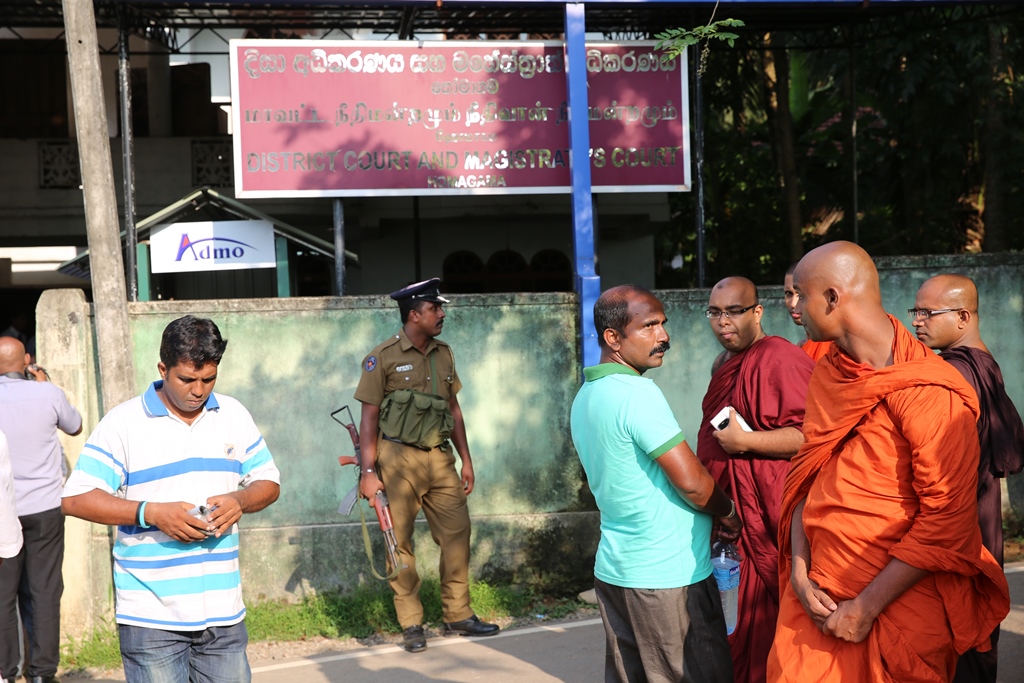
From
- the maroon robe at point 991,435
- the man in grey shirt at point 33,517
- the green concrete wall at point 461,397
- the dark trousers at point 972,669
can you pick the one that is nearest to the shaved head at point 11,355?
the man in grey shirt at point 33,517

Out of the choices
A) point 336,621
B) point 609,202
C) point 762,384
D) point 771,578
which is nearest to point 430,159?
point 336,621

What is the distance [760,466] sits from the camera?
441cm

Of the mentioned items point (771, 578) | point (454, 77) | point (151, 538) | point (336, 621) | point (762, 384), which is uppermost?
point (454, 77)

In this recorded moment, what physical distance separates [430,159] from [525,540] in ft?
8.92

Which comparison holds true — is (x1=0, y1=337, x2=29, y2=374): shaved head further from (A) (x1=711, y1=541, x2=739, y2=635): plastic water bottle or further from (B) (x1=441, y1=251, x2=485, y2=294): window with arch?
(B) (x1=441, y1=251, x2=485, y2=294): window with arch

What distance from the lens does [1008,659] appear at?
5.23 meters

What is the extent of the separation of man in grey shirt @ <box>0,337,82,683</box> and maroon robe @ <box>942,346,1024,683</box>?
4600mm

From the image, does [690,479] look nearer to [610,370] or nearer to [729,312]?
[610,370]

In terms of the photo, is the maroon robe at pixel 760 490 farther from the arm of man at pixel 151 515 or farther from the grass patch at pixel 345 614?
the grass patch at pixel 345 614

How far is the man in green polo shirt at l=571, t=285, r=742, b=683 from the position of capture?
11.4ft

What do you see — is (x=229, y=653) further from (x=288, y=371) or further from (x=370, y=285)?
(x=370, y=285)

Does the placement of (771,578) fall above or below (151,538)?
below

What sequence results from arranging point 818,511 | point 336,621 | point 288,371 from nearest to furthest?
point 818,511, point 336,621, point 288,371

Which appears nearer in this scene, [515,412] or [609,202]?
[515,412]
